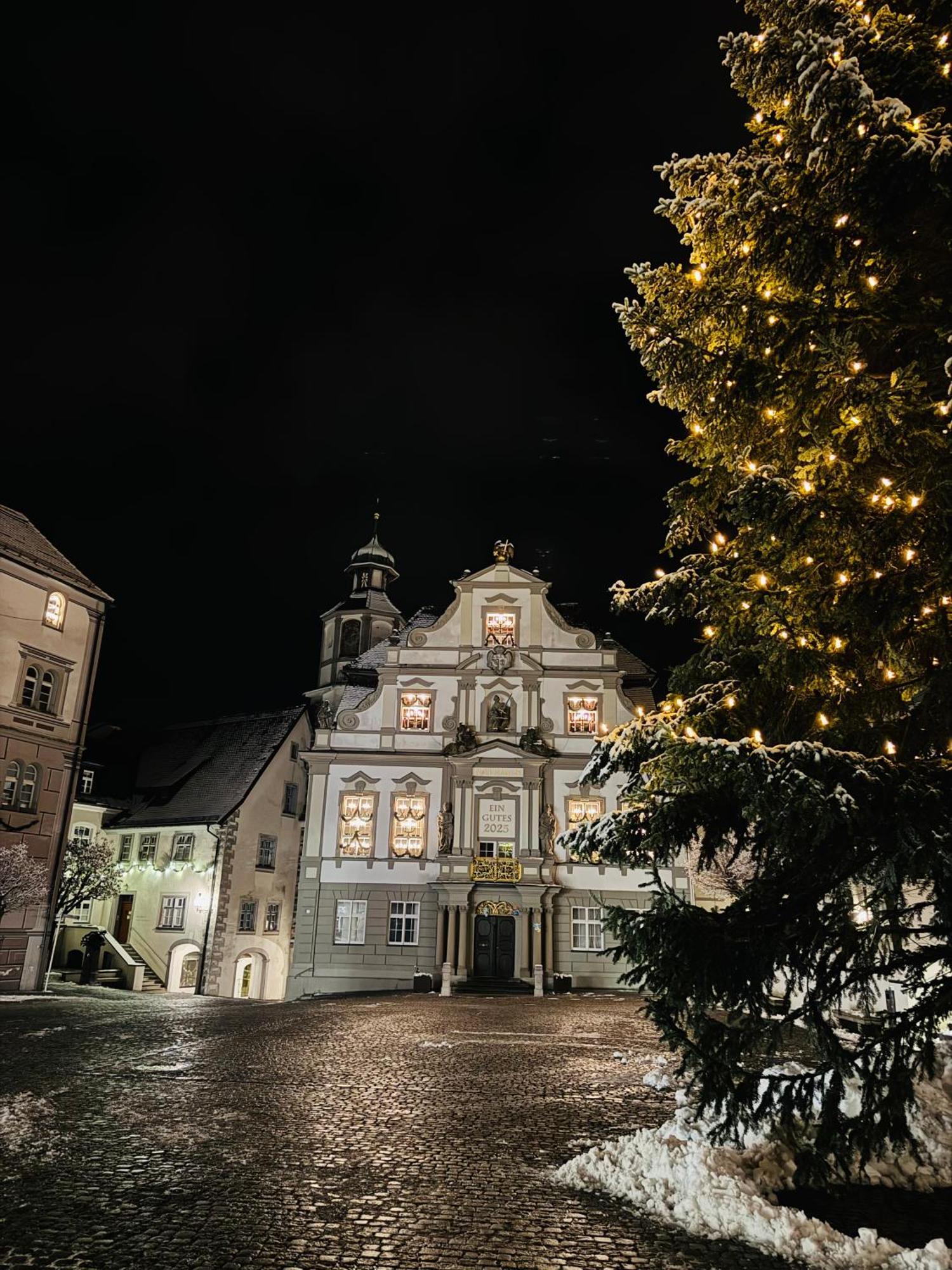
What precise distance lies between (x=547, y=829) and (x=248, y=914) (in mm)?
13607

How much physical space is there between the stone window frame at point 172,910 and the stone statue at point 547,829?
49.5 feet

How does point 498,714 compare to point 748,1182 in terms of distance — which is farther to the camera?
point 498,714

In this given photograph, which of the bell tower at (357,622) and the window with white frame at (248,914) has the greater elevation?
the bell tower at (357,622)

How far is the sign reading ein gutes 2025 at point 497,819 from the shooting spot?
31.1m

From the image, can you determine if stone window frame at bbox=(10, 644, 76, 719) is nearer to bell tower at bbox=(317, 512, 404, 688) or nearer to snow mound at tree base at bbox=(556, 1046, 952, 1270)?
bell tower at bbox=(317, 512, 404, 688)

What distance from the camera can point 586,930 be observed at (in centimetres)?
3028

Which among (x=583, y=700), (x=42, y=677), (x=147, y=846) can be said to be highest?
(x=583, y=700)

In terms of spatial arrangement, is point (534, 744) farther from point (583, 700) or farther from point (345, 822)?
point (345, 822)

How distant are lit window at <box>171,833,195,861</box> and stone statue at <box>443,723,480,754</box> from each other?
12.0 meters

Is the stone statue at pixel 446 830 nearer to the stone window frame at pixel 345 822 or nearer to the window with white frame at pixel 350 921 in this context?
the stone window frame at pixel 345 822

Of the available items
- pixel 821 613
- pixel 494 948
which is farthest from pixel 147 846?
pixel 821 613

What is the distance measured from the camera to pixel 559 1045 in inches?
570

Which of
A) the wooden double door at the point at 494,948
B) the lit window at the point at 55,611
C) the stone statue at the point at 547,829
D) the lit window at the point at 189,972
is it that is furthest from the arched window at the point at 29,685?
the stone statue at the point at 547,829

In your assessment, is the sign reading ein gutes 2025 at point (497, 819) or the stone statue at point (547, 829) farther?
the sign reading ein gutes 2025 at point (497, 819)
